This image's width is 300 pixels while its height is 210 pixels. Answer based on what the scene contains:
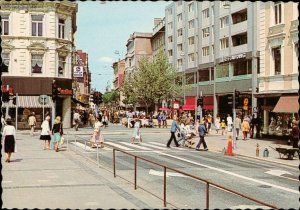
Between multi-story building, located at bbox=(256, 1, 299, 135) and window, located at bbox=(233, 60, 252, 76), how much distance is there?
2309cm

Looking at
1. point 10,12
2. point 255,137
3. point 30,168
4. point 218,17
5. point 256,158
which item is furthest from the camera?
point 218,17

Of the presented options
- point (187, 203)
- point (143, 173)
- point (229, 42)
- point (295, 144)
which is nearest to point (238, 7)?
point (229, 42)

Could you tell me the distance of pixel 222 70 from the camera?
64750mm

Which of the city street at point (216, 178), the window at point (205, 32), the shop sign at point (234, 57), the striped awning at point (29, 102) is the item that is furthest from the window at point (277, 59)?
the window at point (205, 32)

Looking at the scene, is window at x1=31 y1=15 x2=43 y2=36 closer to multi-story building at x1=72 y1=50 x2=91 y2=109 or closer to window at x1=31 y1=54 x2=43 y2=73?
window at x1=31 y1=54 x2=43 y2=73

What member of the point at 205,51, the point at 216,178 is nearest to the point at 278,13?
the point at 216,178

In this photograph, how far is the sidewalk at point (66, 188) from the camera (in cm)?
982

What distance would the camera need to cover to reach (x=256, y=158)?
2253cm

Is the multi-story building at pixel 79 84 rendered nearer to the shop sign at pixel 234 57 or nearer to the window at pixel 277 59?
the shop sign at pixel 234 57

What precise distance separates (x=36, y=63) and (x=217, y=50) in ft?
95.0

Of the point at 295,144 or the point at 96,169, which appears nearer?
the point at 96,169

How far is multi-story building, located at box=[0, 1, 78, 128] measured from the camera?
148ft

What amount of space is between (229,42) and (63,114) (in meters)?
25.9

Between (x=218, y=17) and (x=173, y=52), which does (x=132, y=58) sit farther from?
(x=218, y=17)
